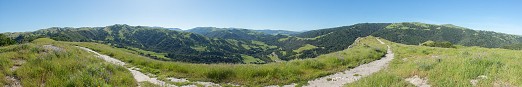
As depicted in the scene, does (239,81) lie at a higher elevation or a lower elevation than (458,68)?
lower

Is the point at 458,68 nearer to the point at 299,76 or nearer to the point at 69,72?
the point at 299,76

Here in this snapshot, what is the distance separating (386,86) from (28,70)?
1562 centimetres

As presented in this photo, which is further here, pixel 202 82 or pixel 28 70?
pixel 202 82

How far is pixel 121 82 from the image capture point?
43.7 ft

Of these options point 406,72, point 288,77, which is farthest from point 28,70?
point 406,72

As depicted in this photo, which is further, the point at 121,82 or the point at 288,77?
the point at 288,77

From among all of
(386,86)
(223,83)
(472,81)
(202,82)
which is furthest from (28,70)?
(472,81)

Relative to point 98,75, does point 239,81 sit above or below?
below

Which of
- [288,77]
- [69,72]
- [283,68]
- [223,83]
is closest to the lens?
[69,72]

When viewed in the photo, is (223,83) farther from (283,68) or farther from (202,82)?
(283,68)

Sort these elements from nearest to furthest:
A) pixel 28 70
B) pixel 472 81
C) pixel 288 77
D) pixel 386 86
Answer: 1. pixel 472 81
2. pixel 386 86
3. pixel 28 70
4. pixel 288 77

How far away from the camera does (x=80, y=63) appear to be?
15094mm

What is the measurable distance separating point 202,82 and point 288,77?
562 centimetres

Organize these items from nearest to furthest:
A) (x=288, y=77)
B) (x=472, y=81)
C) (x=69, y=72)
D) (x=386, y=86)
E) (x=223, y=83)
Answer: (x=472, y=81) < (x=386, y=86) < (x=69, y=72) < (x=223, y=83) < (x=288, y=77)
